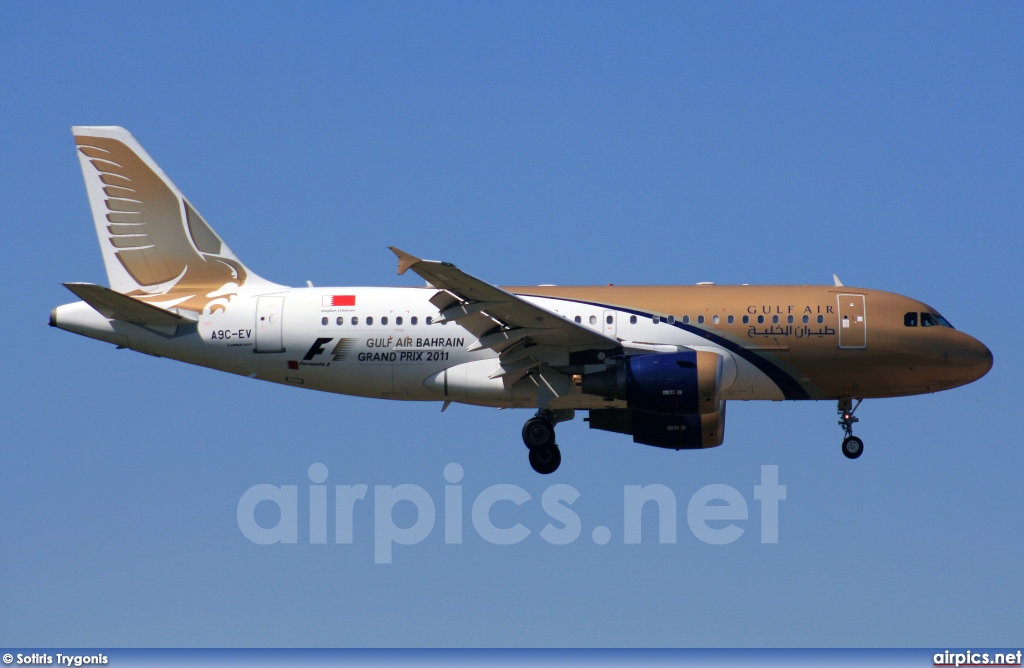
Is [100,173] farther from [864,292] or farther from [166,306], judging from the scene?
[864,292]

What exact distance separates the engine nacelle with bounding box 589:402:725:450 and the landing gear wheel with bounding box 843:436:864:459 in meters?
3.24

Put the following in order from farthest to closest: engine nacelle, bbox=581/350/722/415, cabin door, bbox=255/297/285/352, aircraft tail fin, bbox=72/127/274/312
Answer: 1. aircraft tail fin, bbox=72/127/274/312
2. cabin door, bbox=255/297/285/352
3. engine nacelle, bbox=581/350/722/415

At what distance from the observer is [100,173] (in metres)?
41.0

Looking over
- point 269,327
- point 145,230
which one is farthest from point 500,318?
point 145,230

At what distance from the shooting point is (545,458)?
38.8 m

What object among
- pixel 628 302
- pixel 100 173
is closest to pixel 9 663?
pixel 100 173

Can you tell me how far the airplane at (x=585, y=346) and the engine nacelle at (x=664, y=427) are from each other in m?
0.04

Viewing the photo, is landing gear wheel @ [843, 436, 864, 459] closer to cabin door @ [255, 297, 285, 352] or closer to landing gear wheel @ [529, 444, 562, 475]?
landing gear wheel @ [529, 444, 562, 475]

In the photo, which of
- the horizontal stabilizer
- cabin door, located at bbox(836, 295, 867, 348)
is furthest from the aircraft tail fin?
cabin door, located at bbox(836, 295, 867, 348)

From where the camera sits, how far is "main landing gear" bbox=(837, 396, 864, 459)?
38969mm

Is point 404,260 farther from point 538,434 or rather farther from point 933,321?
point 933,321

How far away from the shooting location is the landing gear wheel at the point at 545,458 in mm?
38750

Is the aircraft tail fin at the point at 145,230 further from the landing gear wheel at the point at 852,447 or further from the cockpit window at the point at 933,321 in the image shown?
the cockpit window at the point at 933,321

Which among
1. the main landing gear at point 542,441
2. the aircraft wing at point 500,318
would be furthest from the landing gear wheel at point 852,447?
the main landing gear at point 542,441
